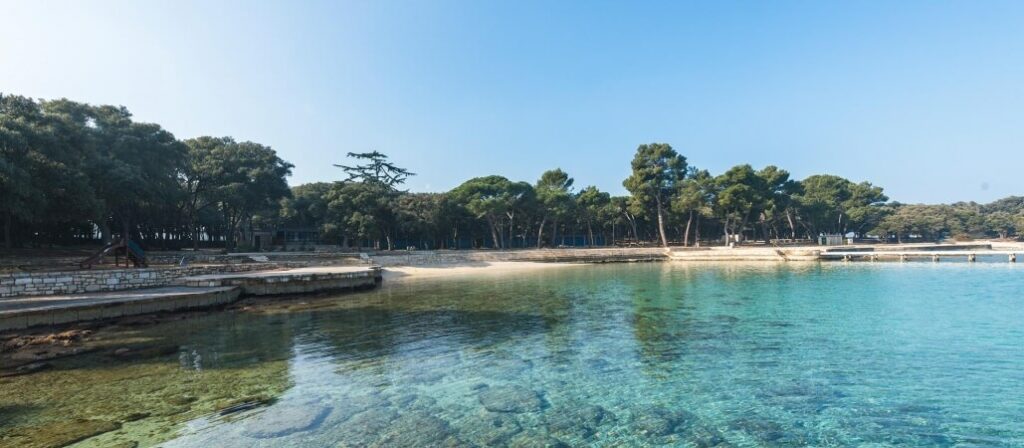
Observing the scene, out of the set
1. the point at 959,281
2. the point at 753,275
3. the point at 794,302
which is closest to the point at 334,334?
the point at 794,302

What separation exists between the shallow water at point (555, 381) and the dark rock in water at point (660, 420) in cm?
4

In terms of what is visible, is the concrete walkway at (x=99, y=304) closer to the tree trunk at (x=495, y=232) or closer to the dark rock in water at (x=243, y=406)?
the dark rock in water at (x=243, y=406)

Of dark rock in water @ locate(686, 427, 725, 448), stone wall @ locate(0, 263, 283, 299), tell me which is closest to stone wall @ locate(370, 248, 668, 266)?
stone wall @ locate(0, 263, 283, 299)

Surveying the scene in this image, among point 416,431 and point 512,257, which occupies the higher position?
point 512,257

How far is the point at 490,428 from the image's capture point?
7.25m

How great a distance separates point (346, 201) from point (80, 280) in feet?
99.8

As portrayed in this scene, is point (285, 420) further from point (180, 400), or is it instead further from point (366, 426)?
point (180, 400)

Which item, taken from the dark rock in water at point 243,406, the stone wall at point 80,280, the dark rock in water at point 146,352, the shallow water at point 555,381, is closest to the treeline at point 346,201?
the stone wall at point 80,280

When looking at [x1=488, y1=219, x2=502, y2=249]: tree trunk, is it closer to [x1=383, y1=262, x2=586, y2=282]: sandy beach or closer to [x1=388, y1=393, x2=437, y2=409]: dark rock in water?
[x1=383, y1=262, x2=586, y2=282]: sandy beach

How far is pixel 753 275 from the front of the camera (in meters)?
34.0

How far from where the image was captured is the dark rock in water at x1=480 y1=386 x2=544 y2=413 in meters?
8.13

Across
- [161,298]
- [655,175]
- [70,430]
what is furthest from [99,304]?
[655,175]

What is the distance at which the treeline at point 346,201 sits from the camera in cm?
2673

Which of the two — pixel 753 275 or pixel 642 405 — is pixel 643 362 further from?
pixel 753 275
